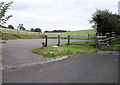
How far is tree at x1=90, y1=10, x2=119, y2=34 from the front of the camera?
52.1 feet

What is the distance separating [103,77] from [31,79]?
2.70 m

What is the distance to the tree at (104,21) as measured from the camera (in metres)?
15.9

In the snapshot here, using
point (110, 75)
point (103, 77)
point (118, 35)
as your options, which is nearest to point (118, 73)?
point (110, 75)

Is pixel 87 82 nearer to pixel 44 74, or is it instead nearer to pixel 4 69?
pixel 44 74

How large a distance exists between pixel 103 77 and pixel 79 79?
3.18 feet

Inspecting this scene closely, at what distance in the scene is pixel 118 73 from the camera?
16.9 ft

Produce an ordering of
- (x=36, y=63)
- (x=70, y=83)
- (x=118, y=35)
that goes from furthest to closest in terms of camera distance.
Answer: (x=118, y=35) → (x=36, y=63) → (x=70, y=83)

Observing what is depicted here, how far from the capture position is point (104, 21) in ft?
52.6

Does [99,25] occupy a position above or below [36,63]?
above

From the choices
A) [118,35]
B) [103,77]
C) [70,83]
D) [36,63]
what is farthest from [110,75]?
[118,35]

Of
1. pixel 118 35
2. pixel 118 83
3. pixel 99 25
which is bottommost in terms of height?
pixel 118 83

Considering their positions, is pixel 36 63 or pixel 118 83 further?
pixel 36 63

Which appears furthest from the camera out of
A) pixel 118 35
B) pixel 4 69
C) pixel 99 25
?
pixel 118 35

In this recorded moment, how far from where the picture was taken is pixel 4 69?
560cm
